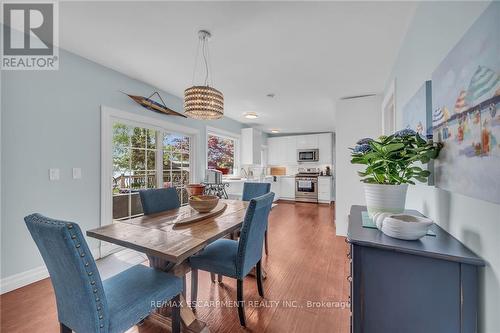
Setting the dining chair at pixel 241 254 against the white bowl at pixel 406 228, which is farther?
the dining chair at pixel 241 254

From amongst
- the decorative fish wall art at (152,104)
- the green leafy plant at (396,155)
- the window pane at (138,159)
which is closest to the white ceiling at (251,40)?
the decorative fish wall art at (152,104)

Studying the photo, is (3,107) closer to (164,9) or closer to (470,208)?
(164,9)

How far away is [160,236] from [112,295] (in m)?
0.38

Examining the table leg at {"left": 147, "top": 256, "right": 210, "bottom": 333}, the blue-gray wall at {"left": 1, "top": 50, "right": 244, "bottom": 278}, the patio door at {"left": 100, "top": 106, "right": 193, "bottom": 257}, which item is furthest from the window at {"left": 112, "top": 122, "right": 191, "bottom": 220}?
the table leg at {"left": 147, "top": 256, "right": 210, "bottom": 333}

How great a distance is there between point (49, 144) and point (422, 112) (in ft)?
10.6

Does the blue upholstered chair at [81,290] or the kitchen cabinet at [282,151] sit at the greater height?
the kitchen cabinet at [282,151]

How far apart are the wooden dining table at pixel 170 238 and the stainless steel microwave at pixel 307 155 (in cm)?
552

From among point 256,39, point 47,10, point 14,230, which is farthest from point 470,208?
point 14,230

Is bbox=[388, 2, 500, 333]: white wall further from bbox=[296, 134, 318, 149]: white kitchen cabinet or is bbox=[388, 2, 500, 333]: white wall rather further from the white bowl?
bbox=[296, 134, 318, 149]: white kitchen cabinet

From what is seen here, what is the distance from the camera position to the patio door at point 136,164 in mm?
2736

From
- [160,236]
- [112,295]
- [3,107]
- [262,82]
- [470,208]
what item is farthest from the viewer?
[262,82]

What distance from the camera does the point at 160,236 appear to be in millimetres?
1395

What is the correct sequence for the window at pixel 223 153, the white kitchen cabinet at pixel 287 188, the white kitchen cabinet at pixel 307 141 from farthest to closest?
the white kitchen cabinet at pixel 287 188 < the white kitchen cabinet at pixel 307 141 < the window at pixel 223 153

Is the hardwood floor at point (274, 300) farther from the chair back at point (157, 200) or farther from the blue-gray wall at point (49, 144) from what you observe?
the chair back at point (157, 200)
